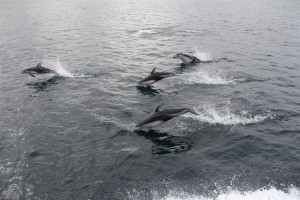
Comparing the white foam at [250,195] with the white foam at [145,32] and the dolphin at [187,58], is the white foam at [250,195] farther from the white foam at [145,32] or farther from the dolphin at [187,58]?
the white foam at [145,32]

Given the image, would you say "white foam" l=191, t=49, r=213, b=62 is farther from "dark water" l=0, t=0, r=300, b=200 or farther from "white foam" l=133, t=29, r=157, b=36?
"white foam" l=133, t=29, r=157, b=36

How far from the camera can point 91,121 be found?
16.6 metres

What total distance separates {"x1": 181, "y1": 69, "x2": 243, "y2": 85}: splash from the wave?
5.01 m

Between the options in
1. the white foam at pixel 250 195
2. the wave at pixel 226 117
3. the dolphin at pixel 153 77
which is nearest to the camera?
the white foam at pixel 250 195

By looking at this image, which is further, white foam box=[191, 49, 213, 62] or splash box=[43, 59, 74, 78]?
white foam box=[191, 49, 213, 62]

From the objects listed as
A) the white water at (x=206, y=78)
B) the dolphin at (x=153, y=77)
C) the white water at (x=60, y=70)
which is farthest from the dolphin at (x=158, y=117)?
the white water at (x=60, y=70)

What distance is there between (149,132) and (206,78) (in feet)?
30.4

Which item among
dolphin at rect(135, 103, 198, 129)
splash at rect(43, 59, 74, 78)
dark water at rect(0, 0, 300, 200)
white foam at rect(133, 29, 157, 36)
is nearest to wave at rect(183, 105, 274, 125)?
dark water at rect(0, 0, 300, 200)

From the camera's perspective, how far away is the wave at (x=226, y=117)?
16.2 metres

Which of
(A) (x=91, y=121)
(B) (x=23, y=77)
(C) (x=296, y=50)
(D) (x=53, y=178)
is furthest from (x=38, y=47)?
(C) (x=296, y=50)

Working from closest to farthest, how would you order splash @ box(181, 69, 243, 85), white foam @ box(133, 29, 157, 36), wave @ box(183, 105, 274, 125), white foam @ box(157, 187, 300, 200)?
white foam @ box(157, 187, 300, 200), wave @ box(183, 105, 274, 125), splash @ box(181, 69, 243, 85), white foam @ box(133, 29, 157, 36)

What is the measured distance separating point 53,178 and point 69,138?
3069 mm

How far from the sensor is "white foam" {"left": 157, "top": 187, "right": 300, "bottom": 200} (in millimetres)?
11062

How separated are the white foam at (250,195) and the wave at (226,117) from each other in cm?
518
